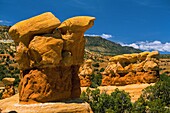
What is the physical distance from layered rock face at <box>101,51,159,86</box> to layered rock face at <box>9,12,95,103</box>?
20628 mm

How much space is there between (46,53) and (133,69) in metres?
22.8

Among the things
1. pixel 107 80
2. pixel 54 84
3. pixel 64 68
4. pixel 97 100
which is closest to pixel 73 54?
pixel 64 68

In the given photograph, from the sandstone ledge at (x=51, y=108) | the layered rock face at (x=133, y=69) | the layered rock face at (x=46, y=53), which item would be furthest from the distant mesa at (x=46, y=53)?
the layered rock face at (x=133, y=69)

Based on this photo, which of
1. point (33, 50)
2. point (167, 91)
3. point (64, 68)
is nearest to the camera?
point (33, 50)

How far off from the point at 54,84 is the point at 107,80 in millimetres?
22812

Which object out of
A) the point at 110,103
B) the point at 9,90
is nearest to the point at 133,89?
the point at 110,103

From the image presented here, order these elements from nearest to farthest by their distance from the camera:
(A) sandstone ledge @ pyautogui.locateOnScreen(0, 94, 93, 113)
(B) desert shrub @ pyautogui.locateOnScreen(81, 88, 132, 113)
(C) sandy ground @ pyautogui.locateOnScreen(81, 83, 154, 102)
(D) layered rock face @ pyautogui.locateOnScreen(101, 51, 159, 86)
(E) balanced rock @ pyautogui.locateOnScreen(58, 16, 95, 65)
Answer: (A) sandstone ledge @ pyautogui.locateOnScreen(0, 94, 93, 113) → (E) balanced rock @ pyautogui.locateOnScreen(58, 16, 95, 65) → (B) desert shrub @ pyautogui.locateOnScreen(81, 88, 132, 113) → (C) sandy ground @ pyautogui.locateOnScreen(81, 83, 154, 102) → (D) layered rock face @ pyautogui.locateOnScreen(101, 51, 159, 86)

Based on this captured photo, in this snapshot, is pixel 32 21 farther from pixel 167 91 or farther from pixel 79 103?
pixel 167 91

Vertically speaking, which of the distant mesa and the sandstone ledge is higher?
the distant mesa

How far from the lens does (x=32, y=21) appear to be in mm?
14844

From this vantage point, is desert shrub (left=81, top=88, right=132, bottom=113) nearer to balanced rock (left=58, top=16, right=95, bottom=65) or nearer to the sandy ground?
balanced rock (left=58, top=16, right=95, bottom=65)

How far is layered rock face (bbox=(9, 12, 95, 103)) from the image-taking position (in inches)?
578

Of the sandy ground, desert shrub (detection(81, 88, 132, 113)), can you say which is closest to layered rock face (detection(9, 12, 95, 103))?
desert shrub (detection(81, 88, 132, 113))

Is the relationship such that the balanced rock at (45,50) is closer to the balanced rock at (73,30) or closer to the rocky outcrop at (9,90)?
the balanced rock at (73,30)
